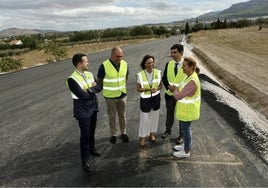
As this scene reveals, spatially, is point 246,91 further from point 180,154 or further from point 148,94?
point 180,154

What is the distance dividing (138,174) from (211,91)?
7.75m

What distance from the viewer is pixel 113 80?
22.5 ft

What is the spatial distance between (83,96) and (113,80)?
132cm

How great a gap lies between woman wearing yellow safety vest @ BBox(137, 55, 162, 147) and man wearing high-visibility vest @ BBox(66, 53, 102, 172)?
3.80ft

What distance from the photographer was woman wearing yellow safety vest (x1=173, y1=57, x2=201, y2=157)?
594 centimetres

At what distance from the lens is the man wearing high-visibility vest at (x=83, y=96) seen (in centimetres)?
565

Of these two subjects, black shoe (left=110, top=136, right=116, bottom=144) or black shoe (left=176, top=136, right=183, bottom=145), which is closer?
black shoe (left=176, top=136, right=183, bottom=145)

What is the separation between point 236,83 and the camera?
614 inches

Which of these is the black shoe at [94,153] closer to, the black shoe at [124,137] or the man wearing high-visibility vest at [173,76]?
the black shoe at [124,137]

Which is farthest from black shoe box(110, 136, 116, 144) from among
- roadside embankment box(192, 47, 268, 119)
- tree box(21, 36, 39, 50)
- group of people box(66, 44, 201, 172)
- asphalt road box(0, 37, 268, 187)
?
tree box(21, 36, 39, 50)

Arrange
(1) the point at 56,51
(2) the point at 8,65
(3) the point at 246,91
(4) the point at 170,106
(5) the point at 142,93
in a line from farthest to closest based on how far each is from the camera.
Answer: (1) the point at 56,51 → (2) the point at 8,65 → (3) the point at 246,91 → (4) the point at 170,106 → (5) the point at 142,93

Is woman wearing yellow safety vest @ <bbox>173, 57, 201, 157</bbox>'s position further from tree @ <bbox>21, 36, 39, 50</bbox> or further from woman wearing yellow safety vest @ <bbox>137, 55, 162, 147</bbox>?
tree @ <bbox>21, 36, 39, 50</bbox>

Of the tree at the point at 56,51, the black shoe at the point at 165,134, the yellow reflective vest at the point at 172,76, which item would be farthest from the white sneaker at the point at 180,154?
the tree at the point at 56,51

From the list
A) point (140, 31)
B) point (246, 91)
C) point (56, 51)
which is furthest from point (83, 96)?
point (140, 31)
